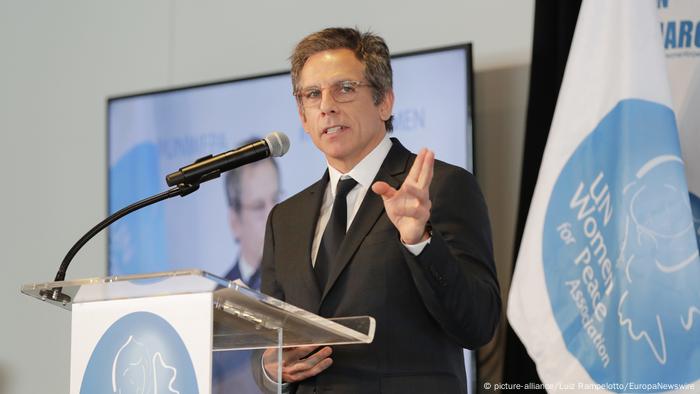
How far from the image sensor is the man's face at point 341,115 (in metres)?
2.38

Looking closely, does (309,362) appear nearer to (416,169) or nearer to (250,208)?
(416,169)

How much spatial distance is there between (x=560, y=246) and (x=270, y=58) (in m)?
2.20

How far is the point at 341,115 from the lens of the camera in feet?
7.83

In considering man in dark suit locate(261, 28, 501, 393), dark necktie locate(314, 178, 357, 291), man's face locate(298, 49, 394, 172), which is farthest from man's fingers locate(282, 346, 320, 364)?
man's face locate(298, 49, 394, 172)

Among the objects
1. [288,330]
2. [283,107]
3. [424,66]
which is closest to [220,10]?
[283,107]

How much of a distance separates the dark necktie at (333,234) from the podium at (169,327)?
34 cm

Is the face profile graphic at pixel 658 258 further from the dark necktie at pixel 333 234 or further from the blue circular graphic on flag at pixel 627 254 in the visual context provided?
the dark necktie at pixel 333 234

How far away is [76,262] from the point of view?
5.03m

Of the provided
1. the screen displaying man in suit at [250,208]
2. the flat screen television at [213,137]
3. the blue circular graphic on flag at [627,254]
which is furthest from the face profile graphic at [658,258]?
the screen displaying man in suit at [250,208]

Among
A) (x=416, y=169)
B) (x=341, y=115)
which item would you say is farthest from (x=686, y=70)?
(x=416, y=169)

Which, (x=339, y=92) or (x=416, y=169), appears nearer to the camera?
(x=416, y=169)

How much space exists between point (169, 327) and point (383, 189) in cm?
48

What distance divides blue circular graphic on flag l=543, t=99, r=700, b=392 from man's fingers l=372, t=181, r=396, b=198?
1208mm

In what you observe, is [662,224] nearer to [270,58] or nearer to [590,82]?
[590,82]
